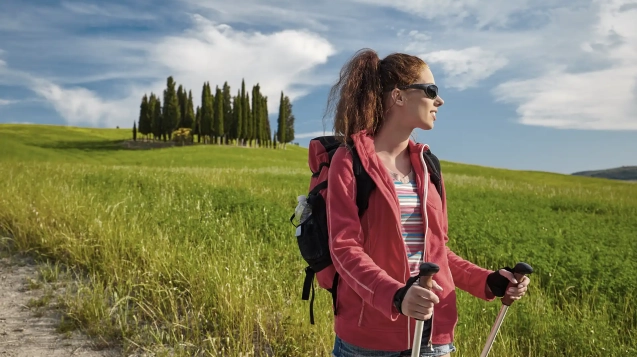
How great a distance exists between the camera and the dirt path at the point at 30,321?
5156 mm

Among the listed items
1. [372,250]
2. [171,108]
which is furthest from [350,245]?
[171,108]

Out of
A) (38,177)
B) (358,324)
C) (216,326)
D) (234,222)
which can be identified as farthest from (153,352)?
(38,177)

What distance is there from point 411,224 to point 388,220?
0.18 m

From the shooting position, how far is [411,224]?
8.30 feet

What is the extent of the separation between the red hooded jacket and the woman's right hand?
280 millimetres

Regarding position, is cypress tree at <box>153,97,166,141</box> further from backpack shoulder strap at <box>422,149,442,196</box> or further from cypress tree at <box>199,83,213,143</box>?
backpack shoulder strap at <box>422,149,442,196</box>

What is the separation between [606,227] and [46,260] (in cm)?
1202

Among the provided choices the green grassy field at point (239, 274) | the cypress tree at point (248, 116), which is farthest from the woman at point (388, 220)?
the cypress tree at point (248, 116)

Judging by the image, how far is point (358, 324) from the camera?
7.98 ft

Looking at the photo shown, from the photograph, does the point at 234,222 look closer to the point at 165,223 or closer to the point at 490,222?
the point at 165,223

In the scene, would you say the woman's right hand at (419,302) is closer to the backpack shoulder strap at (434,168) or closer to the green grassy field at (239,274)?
the backpack shoulder strap at (434,168)

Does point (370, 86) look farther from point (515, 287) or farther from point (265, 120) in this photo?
point (265, 120)

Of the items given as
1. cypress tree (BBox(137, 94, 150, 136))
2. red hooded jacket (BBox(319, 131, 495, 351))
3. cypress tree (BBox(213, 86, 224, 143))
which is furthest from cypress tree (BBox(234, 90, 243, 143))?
red hooded jacket (BBox(319, 131, 495, 351))

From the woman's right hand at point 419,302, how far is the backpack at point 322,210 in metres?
0.60
